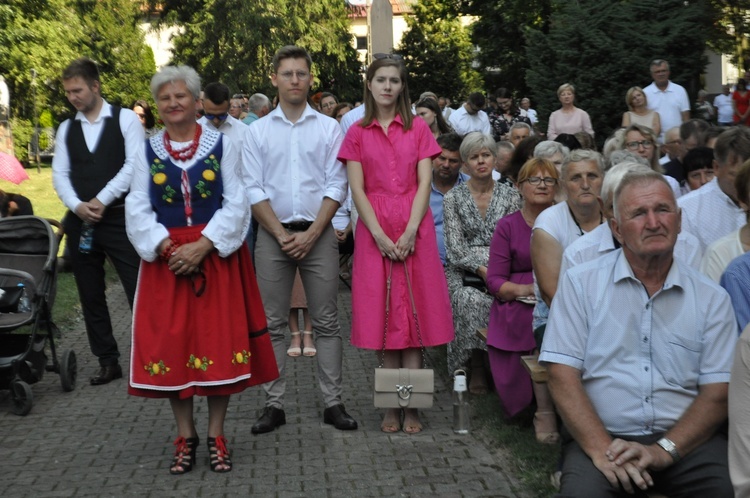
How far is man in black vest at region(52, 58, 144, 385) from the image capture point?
8516mm

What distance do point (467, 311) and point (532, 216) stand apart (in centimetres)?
111

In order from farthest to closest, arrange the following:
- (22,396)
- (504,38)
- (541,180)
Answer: (504,38) < (22,396) < (541,180)

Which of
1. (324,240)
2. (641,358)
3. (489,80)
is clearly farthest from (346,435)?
(489,80)

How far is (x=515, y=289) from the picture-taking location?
24.7ft

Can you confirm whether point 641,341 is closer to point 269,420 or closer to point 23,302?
point 269,420

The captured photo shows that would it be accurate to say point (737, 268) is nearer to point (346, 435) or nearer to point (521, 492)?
point (521, 492)

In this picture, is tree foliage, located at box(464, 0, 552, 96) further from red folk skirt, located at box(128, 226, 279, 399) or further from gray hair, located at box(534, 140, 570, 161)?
red folk skirt, located at box(128, 226, 279, 399)

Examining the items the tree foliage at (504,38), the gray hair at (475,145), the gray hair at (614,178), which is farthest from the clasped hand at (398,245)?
the tree foliage at (504,38)

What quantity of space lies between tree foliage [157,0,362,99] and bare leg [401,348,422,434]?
39.4m

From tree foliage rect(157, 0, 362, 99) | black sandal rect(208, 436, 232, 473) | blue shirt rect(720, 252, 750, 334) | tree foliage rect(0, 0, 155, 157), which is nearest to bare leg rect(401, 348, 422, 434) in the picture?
black sandal rect(208, 436, 232, 473)

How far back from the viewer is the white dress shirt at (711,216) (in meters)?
6.62

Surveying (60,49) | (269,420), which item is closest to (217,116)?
(269,420)

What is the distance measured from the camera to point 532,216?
25.1 ft

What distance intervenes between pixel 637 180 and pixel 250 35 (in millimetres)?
42615
